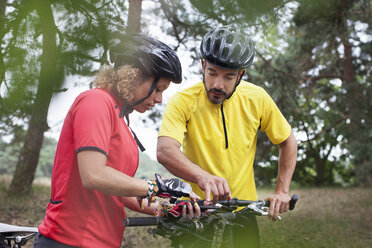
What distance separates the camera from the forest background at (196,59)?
8.87ft

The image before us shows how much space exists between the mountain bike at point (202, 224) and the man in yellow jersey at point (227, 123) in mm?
444

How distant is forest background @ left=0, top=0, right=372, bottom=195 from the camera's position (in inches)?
106

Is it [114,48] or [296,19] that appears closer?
[114,48]

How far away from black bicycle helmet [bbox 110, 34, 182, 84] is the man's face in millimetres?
457

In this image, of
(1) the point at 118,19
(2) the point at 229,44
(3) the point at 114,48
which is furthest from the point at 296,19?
(3) the point at 114,48

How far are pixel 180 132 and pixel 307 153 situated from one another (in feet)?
35.5

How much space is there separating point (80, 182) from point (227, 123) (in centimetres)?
120

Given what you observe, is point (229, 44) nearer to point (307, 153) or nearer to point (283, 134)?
point (283, 134)

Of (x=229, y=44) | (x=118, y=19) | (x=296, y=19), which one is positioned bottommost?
(x=229, y=44)

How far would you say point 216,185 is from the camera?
199 cm

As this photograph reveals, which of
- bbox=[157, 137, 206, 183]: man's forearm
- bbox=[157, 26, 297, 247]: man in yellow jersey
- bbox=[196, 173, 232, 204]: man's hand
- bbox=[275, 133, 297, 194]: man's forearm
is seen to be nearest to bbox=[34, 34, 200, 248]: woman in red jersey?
bbox=[196, 173, 232, 204]: man's hand

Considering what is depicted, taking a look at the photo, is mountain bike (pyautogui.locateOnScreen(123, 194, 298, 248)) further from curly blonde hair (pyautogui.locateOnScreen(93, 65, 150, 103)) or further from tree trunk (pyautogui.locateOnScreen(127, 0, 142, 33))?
tree trunk (pyautogui.locateOnScreen(127, 0, 142, 33))

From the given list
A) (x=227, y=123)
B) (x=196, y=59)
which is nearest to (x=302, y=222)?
(x=196, y=59)

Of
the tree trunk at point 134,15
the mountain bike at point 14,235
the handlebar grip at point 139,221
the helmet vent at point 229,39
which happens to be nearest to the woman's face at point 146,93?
the handlebar grip at point 139,221
